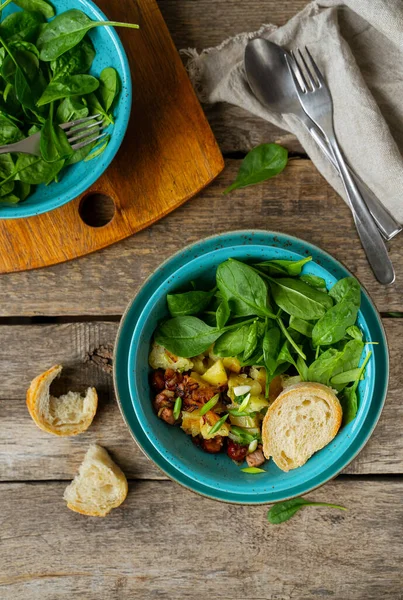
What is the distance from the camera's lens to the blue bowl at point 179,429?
115 centimetres

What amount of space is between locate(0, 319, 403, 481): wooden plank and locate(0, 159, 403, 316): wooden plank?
11 centimetres

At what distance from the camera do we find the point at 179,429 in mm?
1242

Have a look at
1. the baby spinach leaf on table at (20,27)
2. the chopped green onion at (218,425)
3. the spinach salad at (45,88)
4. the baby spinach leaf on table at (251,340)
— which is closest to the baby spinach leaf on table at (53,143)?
the spinach salad at (45,88)

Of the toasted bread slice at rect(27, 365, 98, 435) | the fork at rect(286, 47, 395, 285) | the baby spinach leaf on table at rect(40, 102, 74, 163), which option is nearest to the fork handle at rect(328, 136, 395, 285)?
the fork at rect(286, 47, 395, 285)

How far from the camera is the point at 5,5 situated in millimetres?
1064

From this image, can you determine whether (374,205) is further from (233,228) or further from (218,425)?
(218,425)

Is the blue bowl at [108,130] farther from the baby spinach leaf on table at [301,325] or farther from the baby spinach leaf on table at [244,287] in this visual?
the baby spinach leaf on table at [301,325]

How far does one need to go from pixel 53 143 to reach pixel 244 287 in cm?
44

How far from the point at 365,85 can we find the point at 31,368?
937mm

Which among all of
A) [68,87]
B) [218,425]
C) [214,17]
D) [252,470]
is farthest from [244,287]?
[214,17]

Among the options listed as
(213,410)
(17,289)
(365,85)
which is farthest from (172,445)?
(365,85)

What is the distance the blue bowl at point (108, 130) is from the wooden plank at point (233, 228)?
194 millimetres

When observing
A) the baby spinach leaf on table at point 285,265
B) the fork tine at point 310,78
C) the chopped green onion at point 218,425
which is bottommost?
the chopped green onion at point 218,425

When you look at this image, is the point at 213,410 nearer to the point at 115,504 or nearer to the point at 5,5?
the point at 115,504
